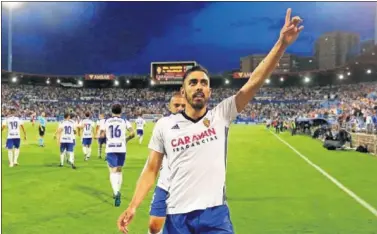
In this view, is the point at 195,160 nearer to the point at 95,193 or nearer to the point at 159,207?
the point at 159,207

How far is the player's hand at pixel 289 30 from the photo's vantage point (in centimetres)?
364

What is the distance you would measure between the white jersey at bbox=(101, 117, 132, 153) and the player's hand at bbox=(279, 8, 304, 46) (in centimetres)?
731

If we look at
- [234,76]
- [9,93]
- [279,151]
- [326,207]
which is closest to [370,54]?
[234,76]

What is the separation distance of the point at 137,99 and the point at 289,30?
78.5 metres

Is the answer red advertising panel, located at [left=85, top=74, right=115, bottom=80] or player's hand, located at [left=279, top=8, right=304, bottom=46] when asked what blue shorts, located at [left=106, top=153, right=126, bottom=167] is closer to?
player's hand, located at [left=279, top=8, right=304, bottom=46]

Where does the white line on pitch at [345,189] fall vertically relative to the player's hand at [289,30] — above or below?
below

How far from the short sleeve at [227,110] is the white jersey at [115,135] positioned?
6.91 metres

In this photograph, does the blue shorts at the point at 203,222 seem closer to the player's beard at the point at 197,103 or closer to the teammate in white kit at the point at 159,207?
the teammate in white kit at the point at 159,207

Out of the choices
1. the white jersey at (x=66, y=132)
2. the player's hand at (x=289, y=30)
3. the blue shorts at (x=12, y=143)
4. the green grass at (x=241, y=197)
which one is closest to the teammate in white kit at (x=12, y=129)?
the blue shorts at (x=12, y=143)

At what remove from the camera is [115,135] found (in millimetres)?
10562

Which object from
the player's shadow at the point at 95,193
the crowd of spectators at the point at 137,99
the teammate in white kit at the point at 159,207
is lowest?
the player's shadow at the point at 95,193

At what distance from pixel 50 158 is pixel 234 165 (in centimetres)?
779

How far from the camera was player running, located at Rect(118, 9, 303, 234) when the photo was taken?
11.9 feet

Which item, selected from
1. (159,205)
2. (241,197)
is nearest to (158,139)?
(159,205)
